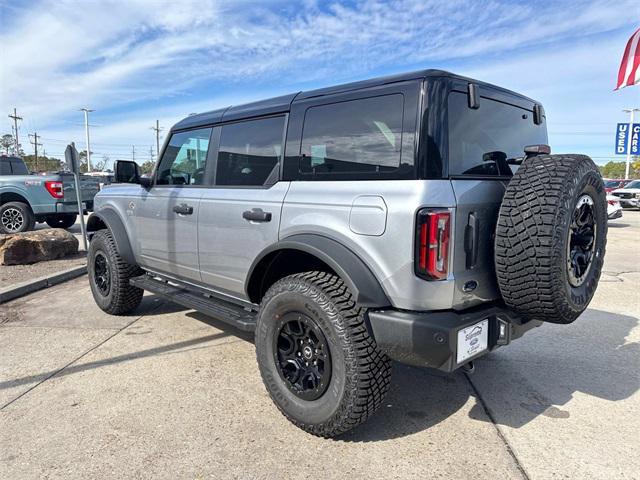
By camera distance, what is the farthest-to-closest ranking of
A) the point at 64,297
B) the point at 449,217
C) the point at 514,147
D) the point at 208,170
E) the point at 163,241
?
the point at 64,297 < the point at 163,241 < the point at 208,170 < the point at 514,147 < the point at 449,217

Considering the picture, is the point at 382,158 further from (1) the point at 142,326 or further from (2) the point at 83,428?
(1) the point at 142,326

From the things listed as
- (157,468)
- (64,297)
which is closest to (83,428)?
(157,468)

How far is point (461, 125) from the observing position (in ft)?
8.05

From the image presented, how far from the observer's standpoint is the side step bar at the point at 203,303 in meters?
3.15

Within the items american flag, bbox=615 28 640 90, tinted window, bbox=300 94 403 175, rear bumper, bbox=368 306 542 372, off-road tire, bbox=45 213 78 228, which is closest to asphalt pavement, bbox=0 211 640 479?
rear bumper, bbox=368 306 542 372

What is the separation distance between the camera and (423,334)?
7.13ft

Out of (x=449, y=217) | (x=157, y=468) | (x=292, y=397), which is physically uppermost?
(x=449, y=217)

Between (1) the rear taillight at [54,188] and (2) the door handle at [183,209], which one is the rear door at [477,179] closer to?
(2) the door handle at [183,209]

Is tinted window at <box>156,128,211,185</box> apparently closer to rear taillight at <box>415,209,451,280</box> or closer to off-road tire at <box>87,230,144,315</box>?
off-road tire at <box>87,230,144,315</box>

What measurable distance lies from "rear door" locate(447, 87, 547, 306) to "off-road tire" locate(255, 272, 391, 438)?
55cm

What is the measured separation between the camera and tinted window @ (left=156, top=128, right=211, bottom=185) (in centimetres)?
376

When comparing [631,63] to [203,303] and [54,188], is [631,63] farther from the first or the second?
[54,188]

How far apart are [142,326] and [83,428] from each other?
1883 millimetres

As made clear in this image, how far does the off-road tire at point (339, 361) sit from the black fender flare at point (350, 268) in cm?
12
